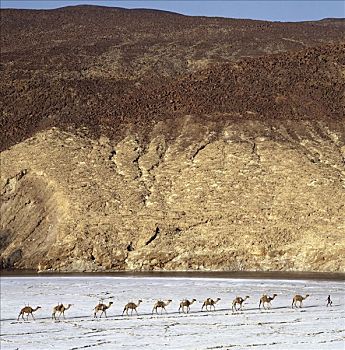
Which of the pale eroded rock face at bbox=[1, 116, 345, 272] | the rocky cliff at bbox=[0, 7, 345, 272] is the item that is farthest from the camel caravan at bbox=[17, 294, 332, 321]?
the pale eroded rock face at bbox=[1, 116, 345, 272]

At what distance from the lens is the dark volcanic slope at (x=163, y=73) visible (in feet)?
233

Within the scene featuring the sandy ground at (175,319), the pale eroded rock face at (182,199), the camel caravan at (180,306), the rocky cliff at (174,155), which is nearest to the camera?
the sandy ground at (175,319)

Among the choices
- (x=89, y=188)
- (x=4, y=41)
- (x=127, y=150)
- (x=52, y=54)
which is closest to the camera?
(x=89, y=188)

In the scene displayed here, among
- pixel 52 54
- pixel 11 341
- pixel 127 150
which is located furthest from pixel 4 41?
pixel 11 341

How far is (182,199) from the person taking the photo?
5350 centimetres

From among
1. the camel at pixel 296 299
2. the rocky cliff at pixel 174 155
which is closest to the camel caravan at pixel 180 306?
A: the camel at pixel 296 299

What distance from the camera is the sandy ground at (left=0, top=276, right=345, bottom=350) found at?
2219 centimetres

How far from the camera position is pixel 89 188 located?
55562 mm

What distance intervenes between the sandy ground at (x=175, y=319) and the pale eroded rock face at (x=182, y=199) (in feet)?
27.5

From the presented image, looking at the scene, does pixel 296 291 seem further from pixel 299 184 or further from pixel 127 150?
pixel 127 150

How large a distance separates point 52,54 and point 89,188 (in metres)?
37.8

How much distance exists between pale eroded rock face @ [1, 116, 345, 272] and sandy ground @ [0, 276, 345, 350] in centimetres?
839

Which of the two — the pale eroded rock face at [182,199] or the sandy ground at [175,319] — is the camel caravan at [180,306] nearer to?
the sandy ground at [175,319]

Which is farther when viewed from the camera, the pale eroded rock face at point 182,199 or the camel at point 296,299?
the pale eroded rock face at point 182,199
